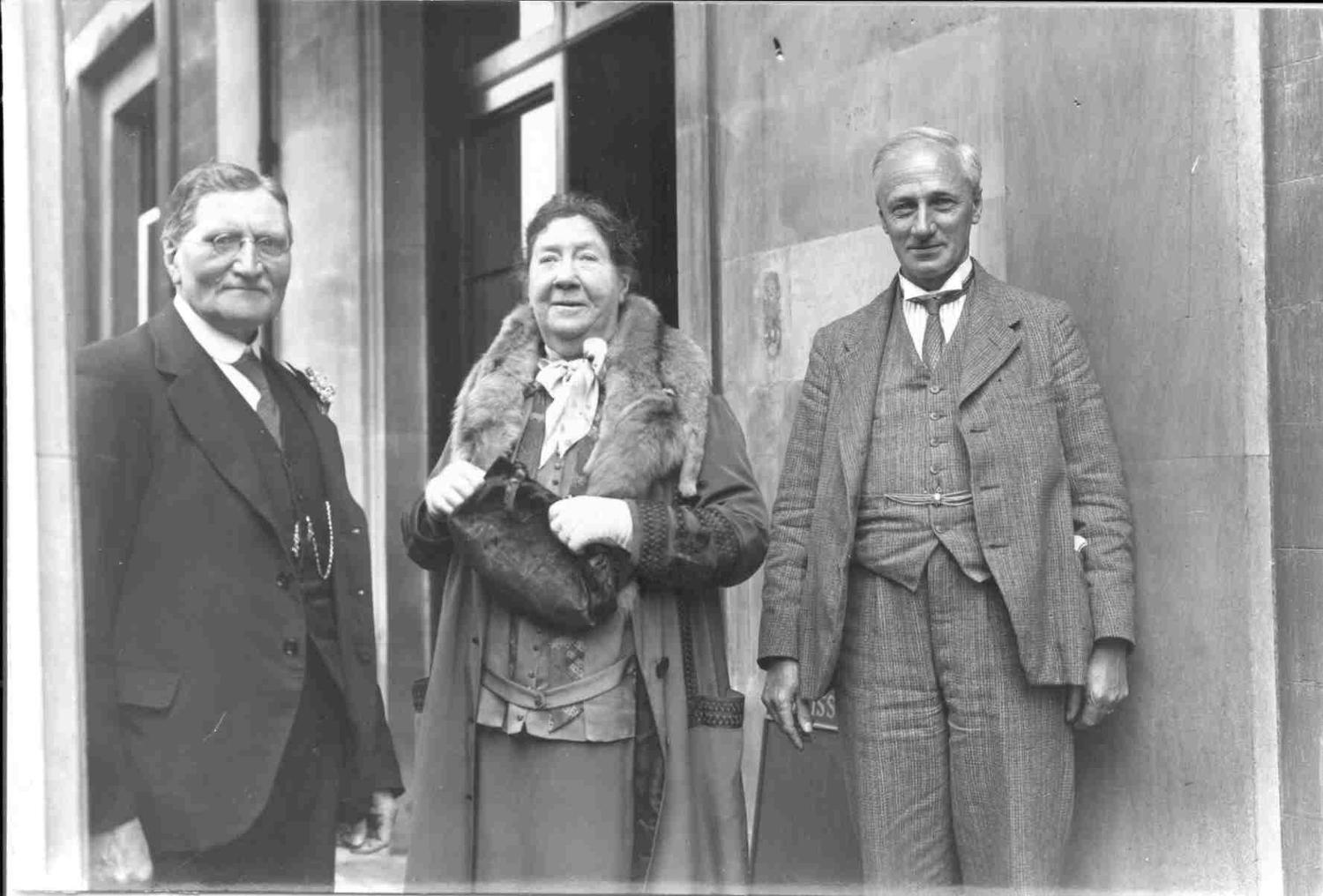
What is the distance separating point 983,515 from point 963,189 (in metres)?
0.80

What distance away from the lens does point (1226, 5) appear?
3666 millimetres

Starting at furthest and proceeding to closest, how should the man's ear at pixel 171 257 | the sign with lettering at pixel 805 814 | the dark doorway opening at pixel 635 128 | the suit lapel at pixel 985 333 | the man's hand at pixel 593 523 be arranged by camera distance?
the dark doorway opening at pixel 635 128 → the sign with lettering at pixel 805 814 → the man's ear at pixel 171 257 → the suit lapel at pixel 985 333 → the man's hand at pixel 593 523

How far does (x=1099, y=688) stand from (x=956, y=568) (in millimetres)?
466

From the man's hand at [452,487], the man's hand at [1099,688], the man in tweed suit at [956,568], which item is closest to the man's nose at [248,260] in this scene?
the man's hand at [452,487]

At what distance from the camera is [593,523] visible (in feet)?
10.5

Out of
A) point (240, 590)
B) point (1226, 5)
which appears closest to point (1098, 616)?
point (1226, 5)

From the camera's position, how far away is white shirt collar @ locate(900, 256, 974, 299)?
3.45 meters

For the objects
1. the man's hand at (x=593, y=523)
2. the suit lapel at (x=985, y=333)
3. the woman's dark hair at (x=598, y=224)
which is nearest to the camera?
the man's hand at (x=593, y=523)

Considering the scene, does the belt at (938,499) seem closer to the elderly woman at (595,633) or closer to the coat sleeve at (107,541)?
the elderly woman at (595,633)

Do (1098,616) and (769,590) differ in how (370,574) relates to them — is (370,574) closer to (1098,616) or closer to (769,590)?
(769,590)

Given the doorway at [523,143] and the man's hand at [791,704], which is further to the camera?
the doorway at [523,143]

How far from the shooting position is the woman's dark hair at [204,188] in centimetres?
357

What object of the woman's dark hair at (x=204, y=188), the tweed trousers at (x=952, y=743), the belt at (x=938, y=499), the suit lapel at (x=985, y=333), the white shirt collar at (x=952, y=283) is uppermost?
the woman's dark hair at (x=204, y=188)

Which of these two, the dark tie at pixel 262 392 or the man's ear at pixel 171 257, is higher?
the man's ear at pixel 171 257
